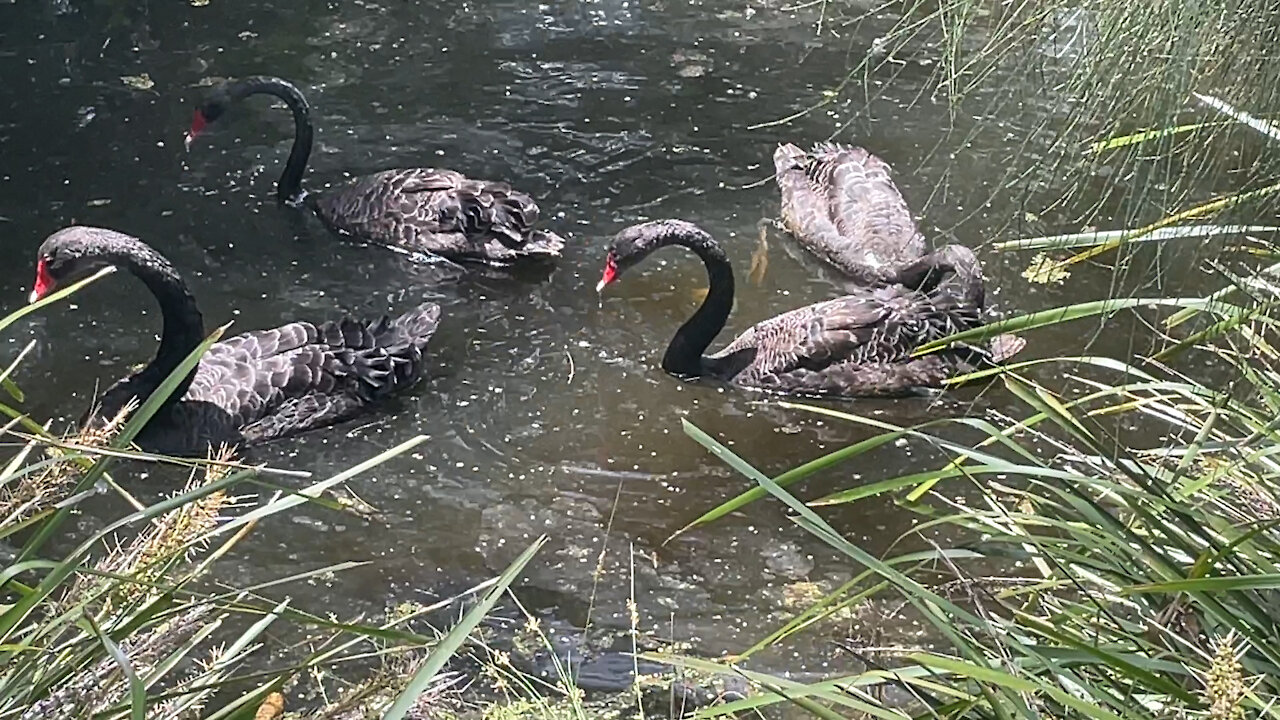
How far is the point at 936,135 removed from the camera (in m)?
7.04

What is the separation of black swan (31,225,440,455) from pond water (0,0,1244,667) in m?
0.12

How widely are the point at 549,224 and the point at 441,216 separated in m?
0.51

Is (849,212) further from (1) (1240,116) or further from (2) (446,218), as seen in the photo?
(1) (1240,116)

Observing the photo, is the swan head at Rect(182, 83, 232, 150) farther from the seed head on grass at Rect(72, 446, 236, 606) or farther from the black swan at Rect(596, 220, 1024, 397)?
the seed head on grass at Rect(72, 446, 236, 606)

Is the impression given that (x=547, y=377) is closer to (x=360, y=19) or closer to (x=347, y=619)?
(x=347, y=619)

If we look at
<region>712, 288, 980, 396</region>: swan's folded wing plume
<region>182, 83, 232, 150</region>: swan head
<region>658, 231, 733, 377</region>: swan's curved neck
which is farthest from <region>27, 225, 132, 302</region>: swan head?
<region>712, 288, 980, 396</region>: swan's folded wing plume

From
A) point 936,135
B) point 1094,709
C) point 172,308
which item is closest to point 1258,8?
point 1094,709

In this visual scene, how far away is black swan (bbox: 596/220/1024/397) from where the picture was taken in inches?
200

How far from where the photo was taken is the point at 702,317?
16.9 feet

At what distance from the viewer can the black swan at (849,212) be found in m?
5.88

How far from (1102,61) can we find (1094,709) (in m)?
0.86

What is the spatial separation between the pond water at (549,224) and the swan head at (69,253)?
0.41 m

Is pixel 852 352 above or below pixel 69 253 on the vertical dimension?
below

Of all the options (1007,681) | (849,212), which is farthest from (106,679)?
(849,212)
